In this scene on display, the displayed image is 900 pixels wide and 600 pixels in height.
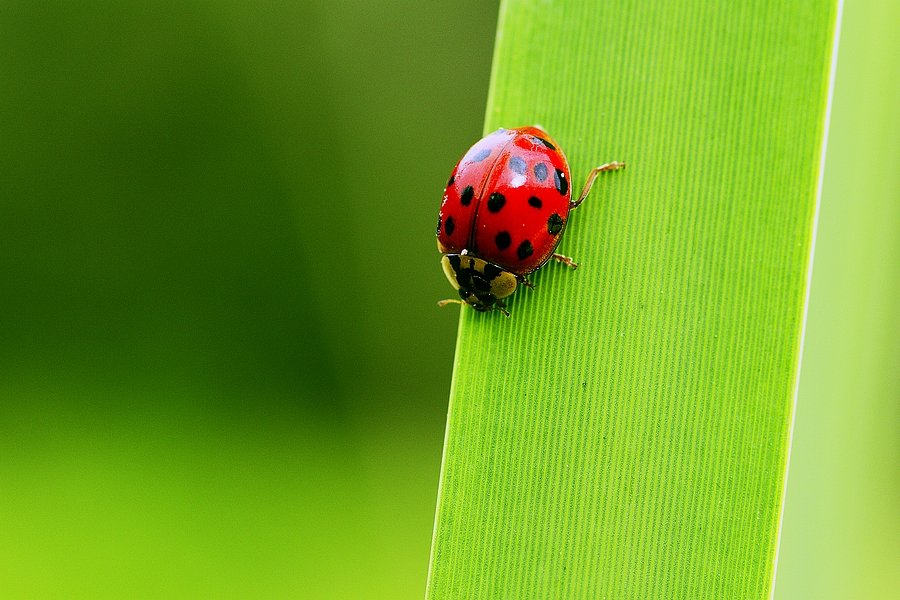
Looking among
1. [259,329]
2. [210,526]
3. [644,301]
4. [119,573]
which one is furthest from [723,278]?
[119,573]

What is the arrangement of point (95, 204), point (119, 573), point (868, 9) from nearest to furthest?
point (868, 9)
point (119, 573)
point (95, 204)

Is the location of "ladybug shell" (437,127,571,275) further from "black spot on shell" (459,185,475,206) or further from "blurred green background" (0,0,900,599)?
"blurred green background" (0,0,900,599)

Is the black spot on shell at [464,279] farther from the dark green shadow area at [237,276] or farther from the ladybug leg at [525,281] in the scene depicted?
the dark green shadow area at [237,276]

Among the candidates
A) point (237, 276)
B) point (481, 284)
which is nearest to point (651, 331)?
point (481, 284)

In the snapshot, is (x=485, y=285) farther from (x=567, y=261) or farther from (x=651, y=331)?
(x=651, y=331)

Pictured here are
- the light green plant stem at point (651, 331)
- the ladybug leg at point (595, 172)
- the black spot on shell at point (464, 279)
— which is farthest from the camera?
the black spot on shell at point (464, 279)

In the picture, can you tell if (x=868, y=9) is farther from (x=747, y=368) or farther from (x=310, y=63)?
(x=310, y=63)

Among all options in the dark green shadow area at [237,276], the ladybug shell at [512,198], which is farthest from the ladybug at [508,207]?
the dark green shadow area at [237,276]
